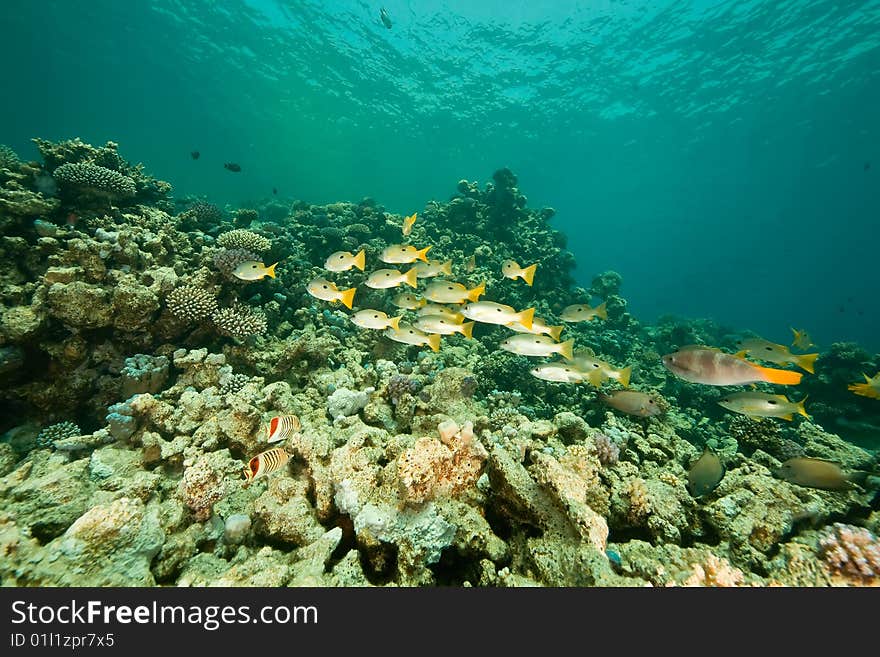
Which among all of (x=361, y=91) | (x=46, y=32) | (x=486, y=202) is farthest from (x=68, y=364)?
(x=46, y=32)

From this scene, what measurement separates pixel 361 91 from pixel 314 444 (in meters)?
51.7

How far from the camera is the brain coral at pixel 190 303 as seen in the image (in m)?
5.09

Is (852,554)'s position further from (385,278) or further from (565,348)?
(385,278)

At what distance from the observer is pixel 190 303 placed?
16.9ft

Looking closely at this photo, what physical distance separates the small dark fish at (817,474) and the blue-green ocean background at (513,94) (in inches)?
979

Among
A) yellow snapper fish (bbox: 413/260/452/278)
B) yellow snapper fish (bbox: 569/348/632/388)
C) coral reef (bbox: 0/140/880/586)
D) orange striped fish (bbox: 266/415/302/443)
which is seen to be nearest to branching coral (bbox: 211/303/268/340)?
coral reef (bbox: 0/140/880/586)

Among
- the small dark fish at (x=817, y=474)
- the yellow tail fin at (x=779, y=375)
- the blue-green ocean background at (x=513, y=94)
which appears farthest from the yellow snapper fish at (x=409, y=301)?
the blue-green ocean background at (x=513, y=94)

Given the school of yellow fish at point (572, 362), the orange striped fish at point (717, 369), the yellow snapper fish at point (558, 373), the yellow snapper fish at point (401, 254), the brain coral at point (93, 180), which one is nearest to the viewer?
the orange striped fish at point (717, 369)

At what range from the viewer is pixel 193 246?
673 cm

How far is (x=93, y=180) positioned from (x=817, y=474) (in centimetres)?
1148

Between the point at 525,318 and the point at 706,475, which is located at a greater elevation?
the point at 525,318

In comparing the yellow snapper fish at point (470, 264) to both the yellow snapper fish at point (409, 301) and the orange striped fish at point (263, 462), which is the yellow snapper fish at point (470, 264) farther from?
the orange striped fish at point (263, 462)

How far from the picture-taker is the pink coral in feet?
7.44

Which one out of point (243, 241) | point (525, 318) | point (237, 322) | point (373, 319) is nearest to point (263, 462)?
point (373, 319)
